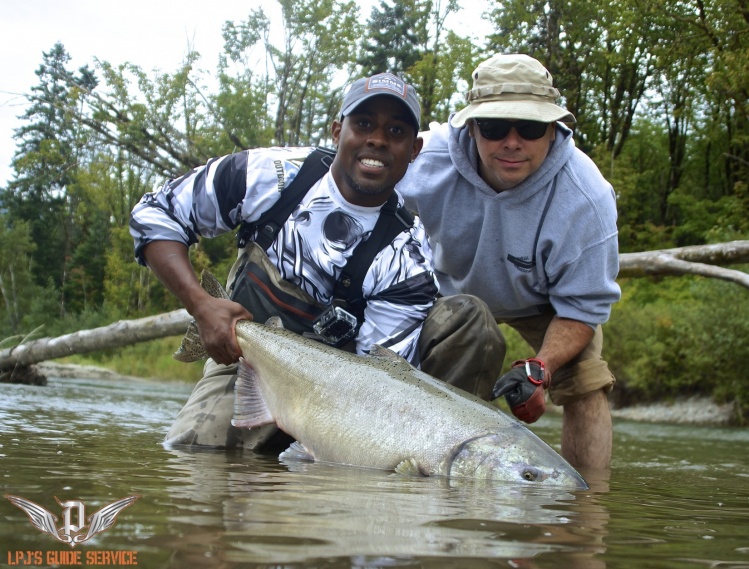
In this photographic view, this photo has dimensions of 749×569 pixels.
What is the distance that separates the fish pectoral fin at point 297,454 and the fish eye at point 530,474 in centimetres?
108

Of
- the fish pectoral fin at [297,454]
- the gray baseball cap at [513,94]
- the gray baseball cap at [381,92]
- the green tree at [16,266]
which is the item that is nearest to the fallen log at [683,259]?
the gray baseball cap at [513,94]

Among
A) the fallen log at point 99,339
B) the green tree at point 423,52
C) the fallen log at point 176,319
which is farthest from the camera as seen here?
the green tree at point 423,52

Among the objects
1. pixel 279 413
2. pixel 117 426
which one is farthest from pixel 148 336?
pixel 279 413

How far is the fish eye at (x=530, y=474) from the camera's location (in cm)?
305

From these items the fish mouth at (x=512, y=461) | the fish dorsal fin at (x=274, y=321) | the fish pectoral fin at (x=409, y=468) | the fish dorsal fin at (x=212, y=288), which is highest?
the fish dorsal fin at (x=212, y=288)

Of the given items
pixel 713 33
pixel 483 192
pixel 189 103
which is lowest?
pixel 483 192

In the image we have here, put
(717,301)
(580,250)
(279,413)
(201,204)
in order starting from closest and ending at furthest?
(279,413)
(201,204)
(580,250)
(717,301)

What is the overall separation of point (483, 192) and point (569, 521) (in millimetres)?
2966

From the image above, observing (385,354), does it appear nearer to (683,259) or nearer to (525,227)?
(525,227)

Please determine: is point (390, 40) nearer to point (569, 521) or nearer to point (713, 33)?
point (713, 33)

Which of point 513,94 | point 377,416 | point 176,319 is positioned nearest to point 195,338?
point 377,416

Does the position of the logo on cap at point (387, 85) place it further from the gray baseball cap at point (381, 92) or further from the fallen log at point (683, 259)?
the fallen log at point (683, 259)

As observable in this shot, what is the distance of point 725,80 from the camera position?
25.2 metres

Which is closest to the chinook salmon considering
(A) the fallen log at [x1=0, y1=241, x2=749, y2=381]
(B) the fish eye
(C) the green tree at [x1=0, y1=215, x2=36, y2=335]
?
(B) the fish eye
